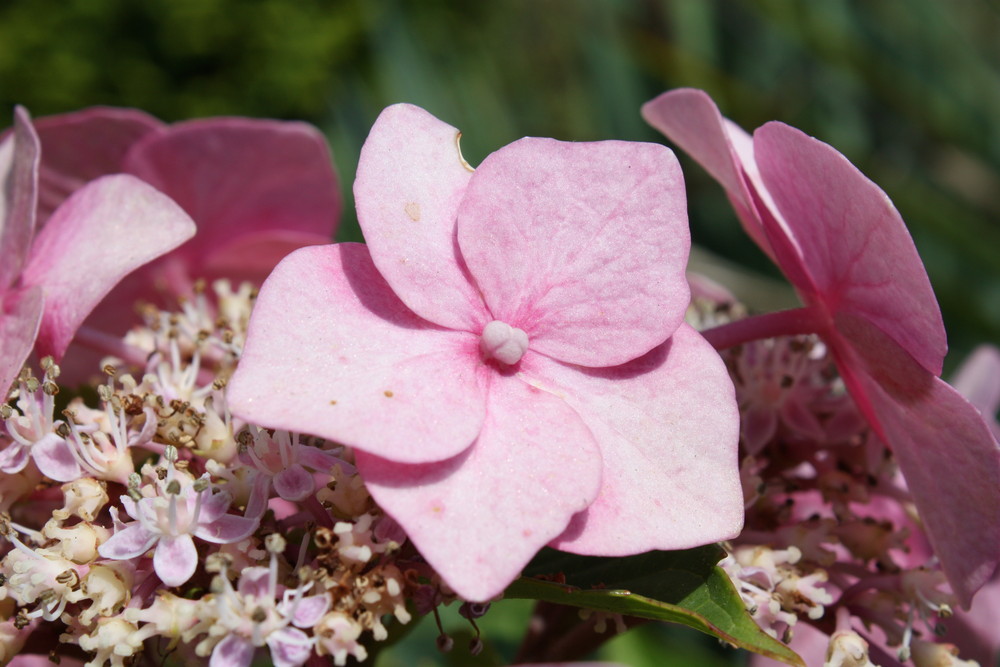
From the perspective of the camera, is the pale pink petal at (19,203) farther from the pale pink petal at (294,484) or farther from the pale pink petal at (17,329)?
the pale pink petal at (294,484)

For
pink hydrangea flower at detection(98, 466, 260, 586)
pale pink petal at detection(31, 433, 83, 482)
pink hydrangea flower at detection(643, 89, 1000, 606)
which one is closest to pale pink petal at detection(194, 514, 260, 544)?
pink hydrangea flower at detection(98, 466, 260, 586)

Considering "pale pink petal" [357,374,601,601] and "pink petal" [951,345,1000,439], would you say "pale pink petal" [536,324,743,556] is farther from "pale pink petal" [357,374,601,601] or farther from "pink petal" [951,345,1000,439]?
"pink petal" [951,345,1000,439]

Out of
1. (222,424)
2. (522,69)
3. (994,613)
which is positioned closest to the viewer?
(222,424)

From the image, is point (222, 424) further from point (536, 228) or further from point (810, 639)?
point (810, 639)

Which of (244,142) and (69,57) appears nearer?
(244,142)

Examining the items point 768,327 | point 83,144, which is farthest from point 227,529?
point 83,144

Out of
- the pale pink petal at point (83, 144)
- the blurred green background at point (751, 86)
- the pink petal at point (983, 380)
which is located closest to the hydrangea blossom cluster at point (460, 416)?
the pale pink petal at point (83, 144)

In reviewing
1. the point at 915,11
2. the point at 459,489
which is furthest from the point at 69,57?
the point at 459,489

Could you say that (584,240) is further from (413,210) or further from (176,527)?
(176,527)
